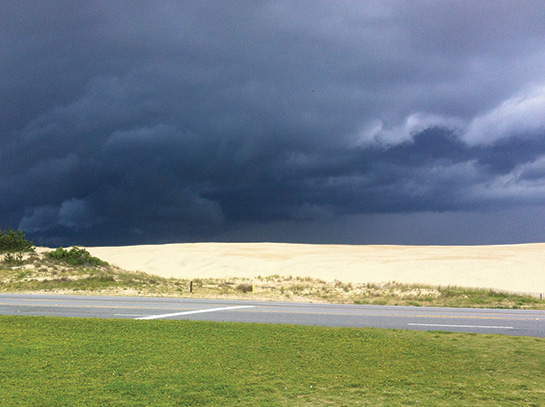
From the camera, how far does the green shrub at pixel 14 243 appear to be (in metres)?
37.8

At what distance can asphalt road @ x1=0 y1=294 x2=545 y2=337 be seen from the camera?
14938 mm

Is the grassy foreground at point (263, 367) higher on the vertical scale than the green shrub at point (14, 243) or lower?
lower

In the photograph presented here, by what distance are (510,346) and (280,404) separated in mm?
6620

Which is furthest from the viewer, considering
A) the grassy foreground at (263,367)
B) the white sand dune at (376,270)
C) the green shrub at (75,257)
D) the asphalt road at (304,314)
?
the white sand dune at (376,270)

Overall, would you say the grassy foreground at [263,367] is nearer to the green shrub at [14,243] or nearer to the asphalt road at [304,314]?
the asphalt road at [304,314]

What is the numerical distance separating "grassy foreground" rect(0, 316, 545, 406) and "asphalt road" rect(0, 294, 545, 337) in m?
2.42

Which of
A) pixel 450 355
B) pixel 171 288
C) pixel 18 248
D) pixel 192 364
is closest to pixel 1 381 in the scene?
pixel 192 364

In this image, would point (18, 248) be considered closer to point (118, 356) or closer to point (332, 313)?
point (332, 313)

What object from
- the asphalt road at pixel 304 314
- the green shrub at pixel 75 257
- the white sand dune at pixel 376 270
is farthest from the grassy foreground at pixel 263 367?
the white sand dune at pixel 376 270

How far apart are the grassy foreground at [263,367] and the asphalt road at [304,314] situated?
95.3 inches

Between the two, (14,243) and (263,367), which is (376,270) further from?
(263,367)

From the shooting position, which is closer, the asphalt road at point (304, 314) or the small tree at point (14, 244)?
the asphalt road at point (304, 314)

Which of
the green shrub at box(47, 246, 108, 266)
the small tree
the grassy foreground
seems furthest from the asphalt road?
the small tree

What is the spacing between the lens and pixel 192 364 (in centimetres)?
889
